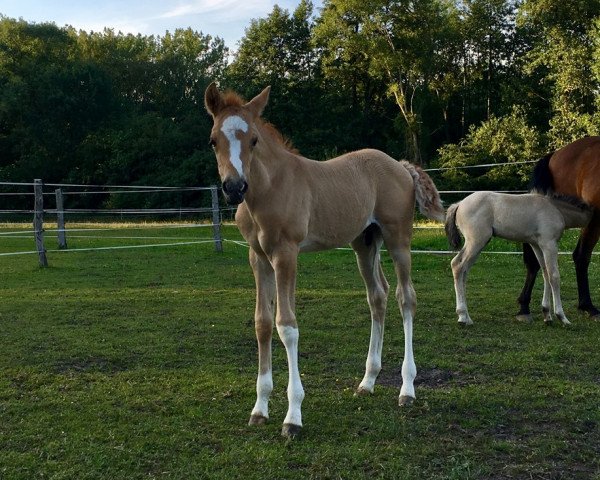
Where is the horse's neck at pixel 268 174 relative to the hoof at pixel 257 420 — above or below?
above

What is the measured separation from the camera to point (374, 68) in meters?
33.3

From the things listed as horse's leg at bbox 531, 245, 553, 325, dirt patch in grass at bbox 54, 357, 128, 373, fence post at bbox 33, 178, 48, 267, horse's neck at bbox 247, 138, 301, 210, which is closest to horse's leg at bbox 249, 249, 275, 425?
horse's neck at bbox 247, 138, 301, 210

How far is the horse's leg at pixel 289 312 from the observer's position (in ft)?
11.9

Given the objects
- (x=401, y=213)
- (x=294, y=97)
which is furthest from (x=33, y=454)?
(x=294, y=97)

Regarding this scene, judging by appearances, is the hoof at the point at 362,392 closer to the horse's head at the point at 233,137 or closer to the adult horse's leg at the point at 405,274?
the adult horse's leg at the point at 405,274

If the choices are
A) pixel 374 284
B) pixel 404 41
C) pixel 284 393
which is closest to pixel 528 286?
pixel 374 284

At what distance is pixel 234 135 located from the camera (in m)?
Result: 3.52

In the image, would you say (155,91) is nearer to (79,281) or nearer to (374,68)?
(374,68)

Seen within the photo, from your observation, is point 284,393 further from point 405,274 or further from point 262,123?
point 262,123

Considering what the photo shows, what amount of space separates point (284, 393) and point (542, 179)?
15.3 feet

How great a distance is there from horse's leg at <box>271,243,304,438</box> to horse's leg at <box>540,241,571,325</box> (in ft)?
12.7

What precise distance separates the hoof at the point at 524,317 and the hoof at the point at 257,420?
392cm

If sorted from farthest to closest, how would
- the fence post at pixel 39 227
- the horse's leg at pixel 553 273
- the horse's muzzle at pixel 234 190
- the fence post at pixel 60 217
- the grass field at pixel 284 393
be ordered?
the fence post at pixel 60 217, the fence post at pixel 39 227, the horse's leg at pixel 553 273, the horse's muzzle at pixel 234 190, the grass field at pixel 284 393

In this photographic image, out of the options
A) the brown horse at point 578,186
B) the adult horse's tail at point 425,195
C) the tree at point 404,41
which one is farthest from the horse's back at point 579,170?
the tree at point 404,41
